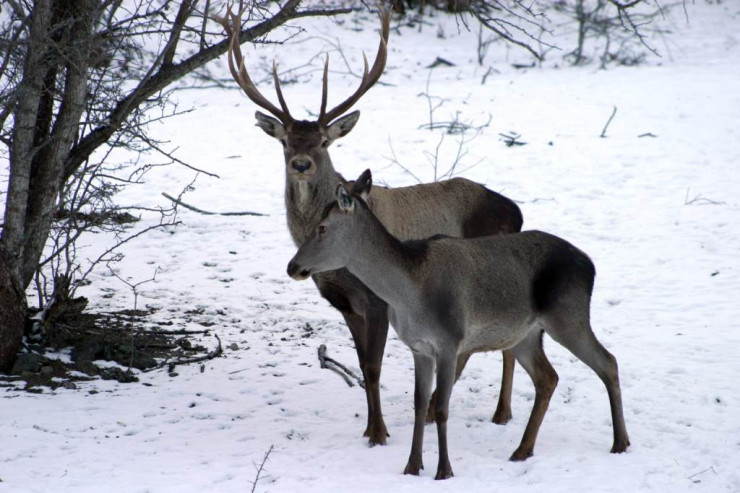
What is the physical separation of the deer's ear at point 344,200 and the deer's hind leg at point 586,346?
1.46 metres

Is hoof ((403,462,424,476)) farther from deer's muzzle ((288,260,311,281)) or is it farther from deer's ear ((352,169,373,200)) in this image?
deer's ear ((352,169,373,200))

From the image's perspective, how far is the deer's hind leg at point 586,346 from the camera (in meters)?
6.05

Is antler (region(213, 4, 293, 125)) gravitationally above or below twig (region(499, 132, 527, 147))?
above

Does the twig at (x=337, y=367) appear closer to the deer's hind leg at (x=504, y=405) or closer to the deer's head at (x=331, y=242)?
the deer's hind leg at (x=504, y=405)

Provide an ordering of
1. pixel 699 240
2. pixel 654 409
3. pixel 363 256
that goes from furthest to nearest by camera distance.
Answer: pixel 699 240
pixel 654 409
pixel 363 256

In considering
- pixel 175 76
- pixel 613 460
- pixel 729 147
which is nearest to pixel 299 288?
pixel 175 76

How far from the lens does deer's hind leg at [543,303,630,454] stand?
6.05 meters

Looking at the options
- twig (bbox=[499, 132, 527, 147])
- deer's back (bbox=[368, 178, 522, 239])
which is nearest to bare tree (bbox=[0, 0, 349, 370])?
deer's back (bbox=[368, 178, 522, 239])

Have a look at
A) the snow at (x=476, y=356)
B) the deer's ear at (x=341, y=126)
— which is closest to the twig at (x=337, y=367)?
the snow at (x=476, y=356)

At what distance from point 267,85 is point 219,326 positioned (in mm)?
9752

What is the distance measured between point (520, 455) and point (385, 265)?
152 centimetres

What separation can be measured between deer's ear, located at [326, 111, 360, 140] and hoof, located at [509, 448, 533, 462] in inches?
106

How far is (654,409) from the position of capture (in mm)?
7016

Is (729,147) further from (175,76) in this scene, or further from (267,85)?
(175,76)
